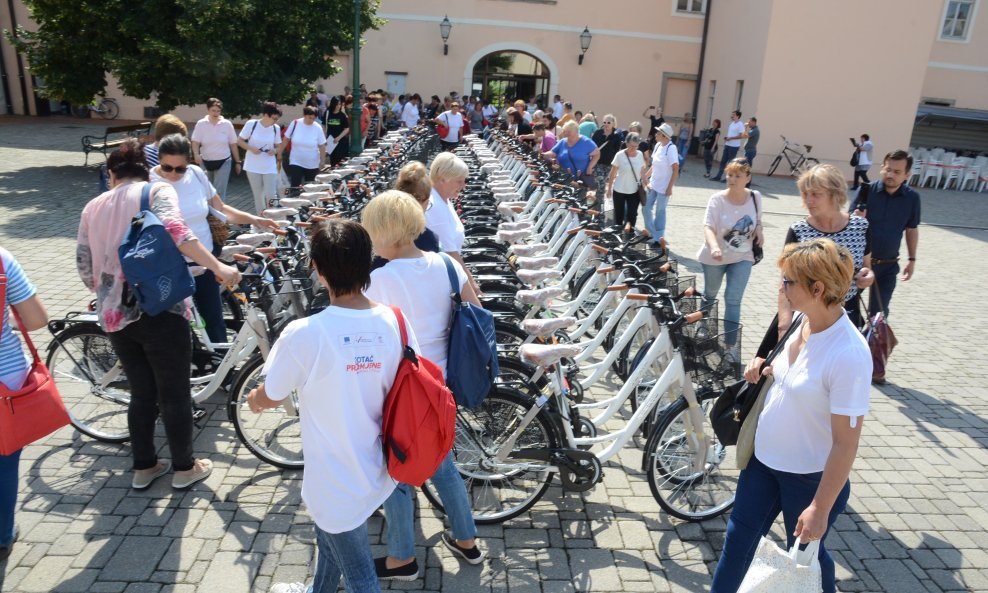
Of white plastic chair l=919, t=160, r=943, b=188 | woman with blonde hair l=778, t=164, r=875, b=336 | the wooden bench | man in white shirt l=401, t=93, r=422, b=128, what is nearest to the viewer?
woman with blonde hair l=778, t=164, r=875, b=336

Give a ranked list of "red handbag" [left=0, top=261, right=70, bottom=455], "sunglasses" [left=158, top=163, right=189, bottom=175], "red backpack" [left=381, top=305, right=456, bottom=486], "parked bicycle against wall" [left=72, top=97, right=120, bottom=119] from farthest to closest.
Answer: "parked bicycle against wall" [left=72, top=97, right=120, bottom=119] < "sunglasses" [left=158, top=163, right=189, bottom=175] < "red handbag" [left=0, top=261, right=70, bottom=455] < "red backpack" [left=381, top=305, right=456, bottom=486]

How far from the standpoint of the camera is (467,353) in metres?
3.08

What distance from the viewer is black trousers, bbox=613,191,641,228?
9195 mm

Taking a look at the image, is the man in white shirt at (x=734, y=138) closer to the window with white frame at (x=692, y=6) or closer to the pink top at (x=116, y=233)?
the window with white frame at (x=692, y=6)

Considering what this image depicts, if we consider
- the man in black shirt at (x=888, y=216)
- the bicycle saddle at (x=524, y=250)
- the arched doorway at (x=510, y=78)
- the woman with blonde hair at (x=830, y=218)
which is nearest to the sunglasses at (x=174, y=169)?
the bicycle saddle at (x=524, y=250)

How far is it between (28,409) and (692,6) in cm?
2612

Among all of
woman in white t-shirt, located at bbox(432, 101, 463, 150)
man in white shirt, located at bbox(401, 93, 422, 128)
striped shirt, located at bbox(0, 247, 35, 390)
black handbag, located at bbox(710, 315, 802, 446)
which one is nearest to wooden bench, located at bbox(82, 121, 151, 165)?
man in white shirt, located at bbox(401, 93, 422, 128)

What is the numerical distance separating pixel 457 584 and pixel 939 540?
2.59 metres

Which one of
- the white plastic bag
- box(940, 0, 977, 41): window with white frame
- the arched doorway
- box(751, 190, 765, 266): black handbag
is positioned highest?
box(940, 0, 977, 41): window with white frame

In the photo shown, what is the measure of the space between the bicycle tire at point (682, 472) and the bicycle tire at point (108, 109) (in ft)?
84.7

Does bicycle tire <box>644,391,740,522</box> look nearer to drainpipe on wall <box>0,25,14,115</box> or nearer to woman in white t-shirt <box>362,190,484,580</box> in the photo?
woman in white t-shirt <box>362,190,484,580</box>

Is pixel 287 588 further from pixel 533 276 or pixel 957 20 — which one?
pixel 957 20

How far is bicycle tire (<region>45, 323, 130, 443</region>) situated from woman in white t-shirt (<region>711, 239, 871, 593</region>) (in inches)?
135

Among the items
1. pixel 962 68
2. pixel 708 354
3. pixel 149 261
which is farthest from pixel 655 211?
pixel 962 68
